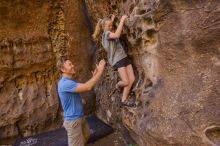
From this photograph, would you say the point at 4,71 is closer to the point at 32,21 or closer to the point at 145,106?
the point at 32,21

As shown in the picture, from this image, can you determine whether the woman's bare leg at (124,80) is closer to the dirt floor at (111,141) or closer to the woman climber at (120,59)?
the woman climber at (120,59)

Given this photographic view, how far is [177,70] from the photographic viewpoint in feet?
9.75

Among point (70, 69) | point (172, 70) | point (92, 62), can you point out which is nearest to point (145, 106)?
point (172, 70)

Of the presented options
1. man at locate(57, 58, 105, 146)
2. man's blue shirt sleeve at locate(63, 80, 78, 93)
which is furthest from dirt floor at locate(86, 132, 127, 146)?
man's blue shirt sleeve at locate(63, 80, 78, 93)

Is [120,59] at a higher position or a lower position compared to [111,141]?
higher

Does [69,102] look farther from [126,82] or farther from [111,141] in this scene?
[111,141]

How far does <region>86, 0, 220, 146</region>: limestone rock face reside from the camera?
2666 mm

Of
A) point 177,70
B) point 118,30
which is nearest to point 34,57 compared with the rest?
point 118,30

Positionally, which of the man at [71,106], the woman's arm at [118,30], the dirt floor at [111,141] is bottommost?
the dirt floor at [111,141]

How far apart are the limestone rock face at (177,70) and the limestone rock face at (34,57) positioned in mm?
2537

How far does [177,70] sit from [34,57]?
11.8 feet

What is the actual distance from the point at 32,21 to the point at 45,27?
28cm

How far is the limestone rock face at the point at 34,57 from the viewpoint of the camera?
5594mm

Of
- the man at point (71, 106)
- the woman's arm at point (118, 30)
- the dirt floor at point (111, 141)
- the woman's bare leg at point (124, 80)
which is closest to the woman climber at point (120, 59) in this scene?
the woman's bare leg at point (124, 80)
